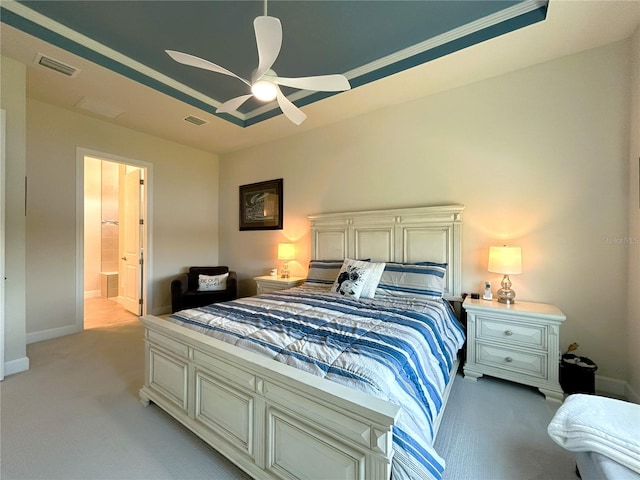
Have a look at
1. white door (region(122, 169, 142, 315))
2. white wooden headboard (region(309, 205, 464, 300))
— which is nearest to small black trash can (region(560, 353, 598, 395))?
white wooden headboard (region(309, 205, 464, 300))

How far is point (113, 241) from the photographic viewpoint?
20.6 ft

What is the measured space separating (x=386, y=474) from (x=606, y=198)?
279cm

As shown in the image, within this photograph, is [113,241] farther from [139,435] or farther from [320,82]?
[320,82]

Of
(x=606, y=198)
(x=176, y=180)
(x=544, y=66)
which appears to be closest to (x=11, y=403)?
(x=176, y=180)

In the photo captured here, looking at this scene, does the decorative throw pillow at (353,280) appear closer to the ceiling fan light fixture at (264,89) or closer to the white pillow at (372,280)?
the white pillow at (372,280)

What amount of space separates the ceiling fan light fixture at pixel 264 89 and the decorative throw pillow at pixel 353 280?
1.76 meters

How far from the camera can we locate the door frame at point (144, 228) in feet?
12.0

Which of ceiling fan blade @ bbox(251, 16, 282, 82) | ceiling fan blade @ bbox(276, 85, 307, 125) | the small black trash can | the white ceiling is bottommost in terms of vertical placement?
the small black trash can

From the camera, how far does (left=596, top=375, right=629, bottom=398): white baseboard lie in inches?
85.9

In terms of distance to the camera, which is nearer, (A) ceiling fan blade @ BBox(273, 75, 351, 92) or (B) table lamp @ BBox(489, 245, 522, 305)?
(A) ceiling fan blade @ BBox(273, 75, 351, 92)

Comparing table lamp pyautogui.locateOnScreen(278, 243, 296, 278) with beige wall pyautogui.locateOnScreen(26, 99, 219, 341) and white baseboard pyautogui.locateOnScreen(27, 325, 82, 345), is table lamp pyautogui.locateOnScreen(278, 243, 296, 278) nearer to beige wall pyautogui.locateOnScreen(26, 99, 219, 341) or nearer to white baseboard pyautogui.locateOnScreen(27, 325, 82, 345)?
beige wall pyautogui.locateOnScreen(26, 99, 219, 341)

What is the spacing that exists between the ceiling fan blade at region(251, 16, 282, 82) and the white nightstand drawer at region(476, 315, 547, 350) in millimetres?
2643

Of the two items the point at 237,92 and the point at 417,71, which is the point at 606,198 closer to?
the point at 417,71

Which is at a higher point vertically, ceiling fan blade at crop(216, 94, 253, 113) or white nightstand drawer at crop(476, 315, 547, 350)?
ceiling fan blade at crop(216, 94, 253, 113)
